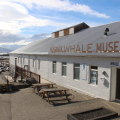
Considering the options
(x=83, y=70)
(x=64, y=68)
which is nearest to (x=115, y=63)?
(x=83, y=70)

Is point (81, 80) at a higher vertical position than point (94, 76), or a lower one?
lower

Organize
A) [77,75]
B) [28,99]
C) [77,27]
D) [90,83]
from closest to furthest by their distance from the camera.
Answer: [28,99], [90,83], [77,75], [77,27]

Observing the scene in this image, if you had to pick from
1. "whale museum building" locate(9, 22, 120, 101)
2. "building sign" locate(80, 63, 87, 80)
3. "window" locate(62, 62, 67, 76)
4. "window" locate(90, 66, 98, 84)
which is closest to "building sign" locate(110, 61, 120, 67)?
"whale museum building" locate(9, 22, 120, 101)

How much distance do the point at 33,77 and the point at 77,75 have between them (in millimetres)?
4830

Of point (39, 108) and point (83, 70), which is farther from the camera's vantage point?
point (83, 70)

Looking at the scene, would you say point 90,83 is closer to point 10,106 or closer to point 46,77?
point 10,106

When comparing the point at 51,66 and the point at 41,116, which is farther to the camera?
the point at 51,66

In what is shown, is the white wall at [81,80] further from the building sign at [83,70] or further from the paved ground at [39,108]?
the paved ground at [39,108]

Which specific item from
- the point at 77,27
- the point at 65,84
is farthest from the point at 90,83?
the point at 77,27

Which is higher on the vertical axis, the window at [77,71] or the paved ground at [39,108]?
the window at [77,71]

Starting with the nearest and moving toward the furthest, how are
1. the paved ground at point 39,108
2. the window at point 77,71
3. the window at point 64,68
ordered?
1. the paved ground at point 39,108
2. the window at point 77,71
3. the window at point 64,68

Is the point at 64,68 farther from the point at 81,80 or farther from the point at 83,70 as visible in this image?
the point at 83,70

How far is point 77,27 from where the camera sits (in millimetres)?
19500

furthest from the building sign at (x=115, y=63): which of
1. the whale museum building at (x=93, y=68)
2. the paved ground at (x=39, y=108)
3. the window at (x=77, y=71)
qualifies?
the window at (x=77, y=71)
